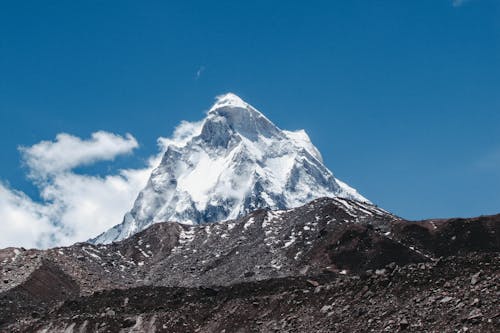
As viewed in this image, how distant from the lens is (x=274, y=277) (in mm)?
124250

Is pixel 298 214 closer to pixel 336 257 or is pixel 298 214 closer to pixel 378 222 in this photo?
→ pixel 378 222

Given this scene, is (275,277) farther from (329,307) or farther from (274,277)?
(329,307)

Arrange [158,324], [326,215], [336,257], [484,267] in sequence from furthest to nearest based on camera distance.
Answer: [326,215] < [336,257] < [158,324] < [484,267]

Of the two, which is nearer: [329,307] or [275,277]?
[329,307]

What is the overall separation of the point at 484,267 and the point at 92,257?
12476 cm

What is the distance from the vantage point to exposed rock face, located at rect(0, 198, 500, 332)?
46438 millimetres

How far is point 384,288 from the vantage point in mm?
50062

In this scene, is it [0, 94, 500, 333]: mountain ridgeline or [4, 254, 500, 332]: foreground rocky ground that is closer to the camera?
[4, 254, 500, 332]: foreground rocky ground

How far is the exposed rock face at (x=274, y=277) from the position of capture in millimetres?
46438

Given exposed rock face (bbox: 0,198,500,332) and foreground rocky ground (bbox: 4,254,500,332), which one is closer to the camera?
foreground rocky ground (bbox: 4,254,500,332)

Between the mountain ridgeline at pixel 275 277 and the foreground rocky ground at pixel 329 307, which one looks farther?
the mountain ridgeline at pixel 275 277

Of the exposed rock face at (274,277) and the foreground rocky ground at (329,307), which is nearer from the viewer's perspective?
the foreground rocky ground at (329,307)

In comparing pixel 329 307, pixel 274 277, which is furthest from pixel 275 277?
pixel 329 307

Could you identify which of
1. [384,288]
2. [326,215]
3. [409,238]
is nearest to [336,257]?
[409,238]
